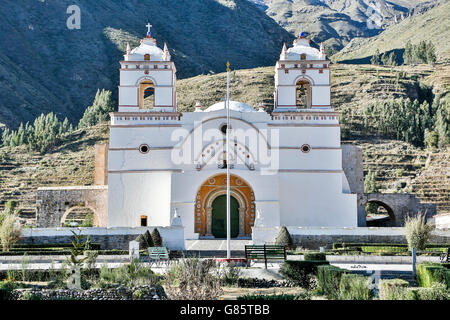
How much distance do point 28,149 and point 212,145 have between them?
141ft

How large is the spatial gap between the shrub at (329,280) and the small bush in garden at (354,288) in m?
0.46

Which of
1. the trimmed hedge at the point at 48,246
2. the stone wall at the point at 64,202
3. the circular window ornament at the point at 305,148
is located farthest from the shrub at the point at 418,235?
the stone wall at the point at 64,202

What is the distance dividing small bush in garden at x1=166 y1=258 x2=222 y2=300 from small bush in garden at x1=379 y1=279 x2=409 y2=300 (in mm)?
3950

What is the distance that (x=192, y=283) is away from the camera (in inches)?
565

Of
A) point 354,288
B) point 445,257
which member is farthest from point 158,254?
point 445,257

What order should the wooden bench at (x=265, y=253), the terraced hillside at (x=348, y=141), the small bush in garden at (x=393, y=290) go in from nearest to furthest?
the small bush in garden at (x=393, y=290)
the wooden bench at (x=265, y=253)
the terraced hillside at (x=348, y=141)

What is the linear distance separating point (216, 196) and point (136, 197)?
4614 mm

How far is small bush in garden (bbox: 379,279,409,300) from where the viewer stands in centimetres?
1278

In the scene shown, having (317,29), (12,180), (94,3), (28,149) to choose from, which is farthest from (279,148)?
(317,29)

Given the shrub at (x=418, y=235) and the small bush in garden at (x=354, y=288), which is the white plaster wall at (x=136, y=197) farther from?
the small bush in garden at (x=354, y=288)

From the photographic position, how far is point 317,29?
187 m

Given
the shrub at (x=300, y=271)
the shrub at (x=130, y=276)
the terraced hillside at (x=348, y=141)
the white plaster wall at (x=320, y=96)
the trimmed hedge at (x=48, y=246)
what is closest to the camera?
→ the shrub at (x=130, y=276)

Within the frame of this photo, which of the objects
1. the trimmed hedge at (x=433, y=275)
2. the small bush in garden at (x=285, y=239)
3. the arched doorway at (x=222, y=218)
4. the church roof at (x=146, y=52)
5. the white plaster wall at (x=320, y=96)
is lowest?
the trimmed hedge at (x=433, y=275)

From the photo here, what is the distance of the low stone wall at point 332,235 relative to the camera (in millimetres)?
28328
